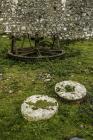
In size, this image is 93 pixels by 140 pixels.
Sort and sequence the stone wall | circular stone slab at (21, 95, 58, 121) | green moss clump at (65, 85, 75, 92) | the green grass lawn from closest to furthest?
the green grass lawn, circular stone slab at (21, 95, 58, 121), green moss clump at (65, 85, 75, 92), the stone wall

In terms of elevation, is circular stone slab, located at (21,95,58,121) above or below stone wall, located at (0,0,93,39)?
below

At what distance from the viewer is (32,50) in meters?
14.2

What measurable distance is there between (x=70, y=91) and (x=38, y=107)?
151cm

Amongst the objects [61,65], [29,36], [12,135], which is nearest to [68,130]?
[12,135]

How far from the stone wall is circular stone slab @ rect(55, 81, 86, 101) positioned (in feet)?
23.1

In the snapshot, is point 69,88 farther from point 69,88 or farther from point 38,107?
point 38,107

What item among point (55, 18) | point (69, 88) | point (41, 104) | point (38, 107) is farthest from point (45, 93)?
point (55, 18)

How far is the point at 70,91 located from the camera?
1016 cm

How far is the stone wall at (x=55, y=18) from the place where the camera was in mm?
16688

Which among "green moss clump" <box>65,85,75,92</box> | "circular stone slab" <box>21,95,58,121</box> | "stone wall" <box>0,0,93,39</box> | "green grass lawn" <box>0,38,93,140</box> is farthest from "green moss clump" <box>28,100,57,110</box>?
"stone wall" <box>0,0,93,39</box>

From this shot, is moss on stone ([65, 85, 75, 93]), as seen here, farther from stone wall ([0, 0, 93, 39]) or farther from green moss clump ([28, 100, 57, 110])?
stone wall ([0, 0, 93, 39])

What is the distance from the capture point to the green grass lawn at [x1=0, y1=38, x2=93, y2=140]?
335 inches

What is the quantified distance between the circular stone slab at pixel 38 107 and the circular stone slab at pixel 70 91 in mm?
560

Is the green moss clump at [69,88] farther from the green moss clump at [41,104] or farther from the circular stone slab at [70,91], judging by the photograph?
the green moss clump at [41,104]
